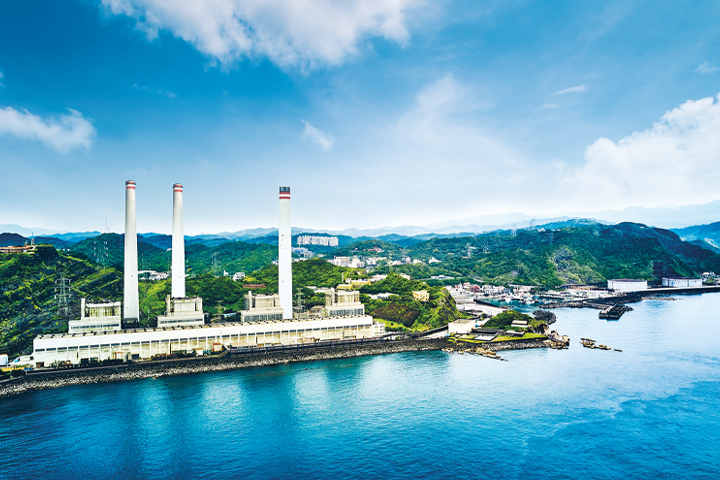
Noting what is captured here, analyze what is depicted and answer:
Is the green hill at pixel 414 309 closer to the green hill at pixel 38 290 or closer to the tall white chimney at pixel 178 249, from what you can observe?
the tall white chimney at pixel 178 249

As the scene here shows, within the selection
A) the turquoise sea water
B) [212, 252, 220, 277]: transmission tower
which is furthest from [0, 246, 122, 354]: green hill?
[212, 252, 220, 277]: transmission tower

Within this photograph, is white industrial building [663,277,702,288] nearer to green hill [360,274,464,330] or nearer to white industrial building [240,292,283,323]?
green hill [360,274,464,330]

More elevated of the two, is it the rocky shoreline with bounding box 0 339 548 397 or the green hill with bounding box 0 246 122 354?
the green hill with bounding box 0 246 122 354

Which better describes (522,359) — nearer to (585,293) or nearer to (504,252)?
(585,293)

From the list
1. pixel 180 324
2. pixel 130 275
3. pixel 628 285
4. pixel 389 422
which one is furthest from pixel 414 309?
pixel 628 285

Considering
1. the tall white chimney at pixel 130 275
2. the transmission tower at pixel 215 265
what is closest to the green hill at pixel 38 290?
the tall white chimney at pixel 130 275

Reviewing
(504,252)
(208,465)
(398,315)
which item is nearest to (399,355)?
(398,315)
